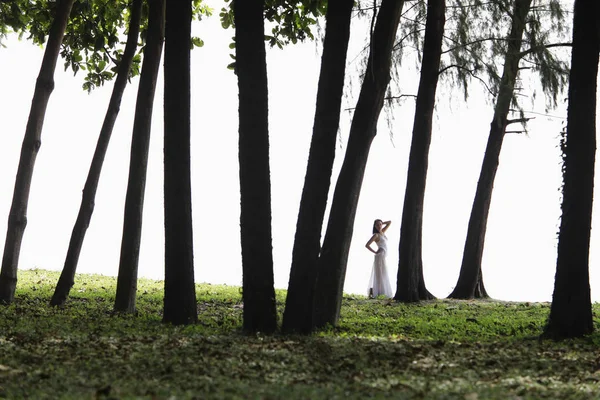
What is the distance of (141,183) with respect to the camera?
1170 cm

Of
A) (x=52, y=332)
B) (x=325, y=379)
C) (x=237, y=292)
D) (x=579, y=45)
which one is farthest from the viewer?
(x=237, y=292)

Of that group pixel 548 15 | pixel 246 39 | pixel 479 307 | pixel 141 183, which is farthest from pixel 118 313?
pixel 548 15

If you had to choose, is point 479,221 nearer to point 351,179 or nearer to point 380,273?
point 380,273

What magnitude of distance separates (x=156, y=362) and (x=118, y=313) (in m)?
4.93

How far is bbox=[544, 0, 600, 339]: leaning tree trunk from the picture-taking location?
9398mm

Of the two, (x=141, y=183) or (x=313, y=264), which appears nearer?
(x=313, y=264)

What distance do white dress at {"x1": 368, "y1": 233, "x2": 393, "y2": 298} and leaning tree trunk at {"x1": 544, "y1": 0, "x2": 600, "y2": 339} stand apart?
9.00 meters

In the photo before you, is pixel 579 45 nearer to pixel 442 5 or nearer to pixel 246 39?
pixel 246 39

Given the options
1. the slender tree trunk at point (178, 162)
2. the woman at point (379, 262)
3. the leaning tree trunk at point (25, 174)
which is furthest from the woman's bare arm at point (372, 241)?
the slender tree trunk at point (178, 162)

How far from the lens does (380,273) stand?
60.8 ft

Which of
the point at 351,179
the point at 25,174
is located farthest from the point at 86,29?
the point at 351,179

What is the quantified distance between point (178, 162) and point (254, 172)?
1343 mm

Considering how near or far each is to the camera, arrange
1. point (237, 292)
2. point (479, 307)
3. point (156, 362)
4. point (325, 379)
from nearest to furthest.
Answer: point (325, 379)
point (156, 362)
point (479, 307)
point (237, 292)

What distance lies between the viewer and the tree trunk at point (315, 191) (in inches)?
364
